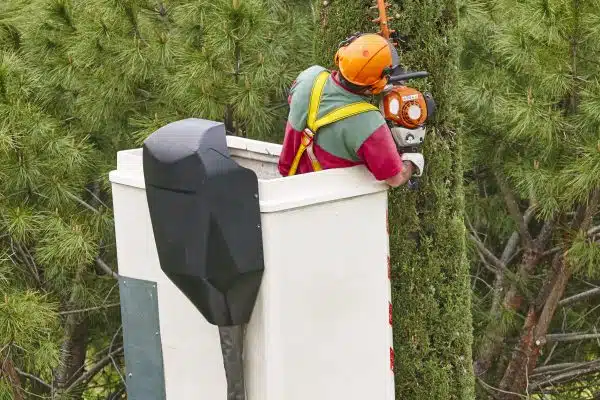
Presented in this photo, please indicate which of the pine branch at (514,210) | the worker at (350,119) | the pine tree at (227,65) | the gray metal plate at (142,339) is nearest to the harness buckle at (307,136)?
the worker at (350,119)

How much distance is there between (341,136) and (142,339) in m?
1.11

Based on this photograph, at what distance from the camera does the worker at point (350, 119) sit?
3.56m

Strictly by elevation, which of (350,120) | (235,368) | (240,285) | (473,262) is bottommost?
(473,262)

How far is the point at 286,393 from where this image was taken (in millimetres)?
3521

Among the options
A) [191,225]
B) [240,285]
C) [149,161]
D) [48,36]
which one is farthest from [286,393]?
[48,36]

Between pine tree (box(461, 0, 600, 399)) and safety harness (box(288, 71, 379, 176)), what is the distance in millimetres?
1720

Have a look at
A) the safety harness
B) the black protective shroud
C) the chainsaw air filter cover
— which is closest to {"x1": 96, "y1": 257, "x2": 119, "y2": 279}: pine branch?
the safety harness

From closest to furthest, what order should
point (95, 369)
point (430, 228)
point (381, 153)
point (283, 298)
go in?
point (283, 298)
point (381, 153)
point (430, 228)
point (95, 369)

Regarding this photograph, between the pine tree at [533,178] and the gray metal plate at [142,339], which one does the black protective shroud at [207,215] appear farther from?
the pine tree at [533,178]

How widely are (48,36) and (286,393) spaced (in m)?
3.11

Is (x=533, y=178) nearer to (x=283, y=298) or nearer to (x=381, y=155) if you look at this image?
(x=381, y=155)

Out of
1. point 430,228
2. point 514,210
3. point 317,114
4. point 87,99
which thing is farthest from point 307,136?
point 514,210

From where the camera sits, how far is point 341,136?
3652 mm

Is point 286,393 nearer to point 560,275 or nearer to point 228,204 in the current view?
point 228,204
